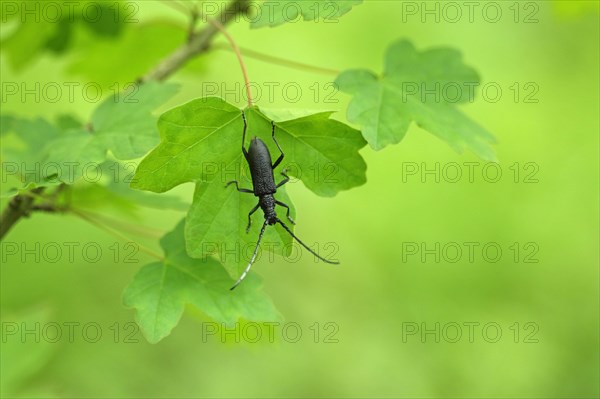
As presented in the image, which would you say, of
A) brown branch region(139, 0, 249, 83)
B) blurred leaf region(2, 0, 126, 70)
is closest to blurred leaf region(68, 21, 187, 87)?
blurred leaf region(2, 0, 126, 70)

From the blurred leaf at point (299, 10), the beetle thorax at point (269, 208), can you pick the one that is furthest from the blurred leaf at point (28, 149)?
the blurred leaf at point (299, 10)

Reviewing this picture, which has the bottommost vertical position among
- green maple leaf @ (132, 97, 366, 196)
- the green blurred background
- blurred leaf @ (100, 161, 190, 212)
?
the green blurred background

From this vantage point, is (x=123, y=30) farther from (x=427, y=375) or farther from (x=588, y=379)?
(x=588, y=379)

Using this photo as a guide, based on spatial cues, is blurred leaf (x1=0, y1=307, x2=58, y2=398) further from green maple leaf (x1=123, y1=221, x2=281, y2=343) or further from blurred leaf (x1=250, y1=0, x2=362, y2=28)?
blurred leaf (x1=250, y1=0, x2=362, y2=28)

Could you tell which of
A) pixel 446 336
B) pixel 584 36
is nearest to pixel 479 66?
pixel 584 36

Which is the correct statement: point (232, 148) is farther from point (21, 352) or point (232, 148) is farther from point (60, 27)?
point (21, 352)
